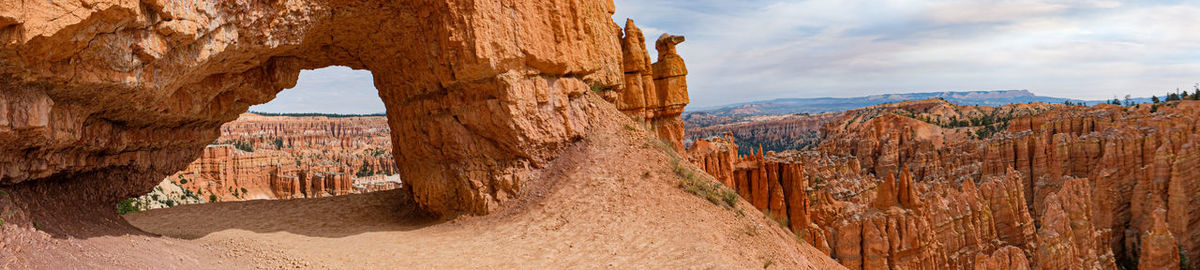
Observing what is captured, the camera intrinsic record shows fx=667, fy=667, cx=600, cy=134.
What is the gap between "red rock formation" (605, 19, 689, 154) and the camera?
18970 millimetres

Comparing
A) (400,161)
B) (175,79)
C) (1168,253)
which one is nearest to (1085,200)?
(1168,253)

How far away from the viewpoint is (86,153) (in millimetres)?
9414

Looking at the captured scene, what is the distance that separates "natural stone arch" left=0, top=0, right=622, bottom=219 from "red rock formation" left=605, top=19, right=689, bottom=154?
3327mm

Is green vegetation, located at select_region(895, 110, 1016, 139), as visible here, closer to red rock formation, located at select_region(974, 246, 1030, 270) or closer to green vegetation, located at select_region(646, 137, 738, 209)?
red rock formation, located at select_region(974, 246, 1030, 270)

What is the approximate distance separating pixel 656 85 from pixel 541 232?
11.1 metres

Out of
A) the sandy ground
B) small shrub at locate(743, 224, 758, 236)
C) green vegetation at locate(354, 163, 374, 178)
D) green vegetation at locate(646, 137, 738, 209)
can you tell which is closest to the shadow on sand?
the sandy ground

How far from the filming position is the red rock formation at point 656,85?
62.2ft

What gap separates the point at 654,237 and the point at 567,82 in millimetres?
4191

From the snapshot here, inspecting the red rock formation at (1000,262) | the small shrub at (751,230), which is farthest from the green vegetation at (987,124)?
the small shrub at (751,230)

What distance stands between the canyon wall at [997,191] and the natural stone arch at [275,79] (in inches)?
288

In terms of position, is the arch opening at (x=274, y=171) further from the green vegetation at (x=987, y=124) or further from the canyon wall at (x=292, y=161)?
the green vegetation at (x=987, y=124)

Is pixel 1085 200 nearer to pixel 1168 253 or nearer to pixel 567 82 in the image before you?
pixel 1168 253

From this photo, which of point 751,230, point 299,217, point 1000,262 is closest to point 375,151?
point 1000,262

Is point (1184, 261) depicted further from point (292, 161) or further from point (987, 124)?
point (292, 161)
